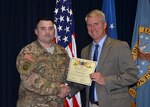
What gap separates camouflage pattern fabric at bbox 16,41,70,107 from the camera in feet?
9.13

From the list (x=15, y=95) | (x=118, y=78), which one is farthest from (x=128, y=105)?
(x=15, y=95)

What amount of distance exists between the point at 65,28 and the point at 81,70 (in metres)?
1.56

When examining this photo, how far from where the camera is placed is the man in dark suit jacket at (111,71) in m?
2.72

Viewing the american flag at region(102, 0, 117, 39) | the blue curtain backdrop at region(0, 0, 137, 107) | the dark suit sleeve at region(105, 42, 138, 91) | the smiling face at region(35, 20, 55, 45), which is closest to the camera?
the dark suit sleeve at region(105, 42, 138, 91)

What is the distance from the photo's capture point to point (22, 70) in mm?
2777

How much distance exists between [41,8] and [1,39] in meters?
0.91

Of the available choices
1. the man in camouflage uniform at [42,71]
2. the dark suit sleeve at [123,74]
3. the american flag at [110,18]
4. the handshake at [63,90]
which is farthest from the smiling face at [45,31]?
the american flag at [110,18]

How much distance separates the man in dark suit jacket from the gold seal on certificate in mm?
71

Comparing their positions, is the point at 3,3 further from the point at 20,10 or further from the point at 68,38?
the point at 68,38

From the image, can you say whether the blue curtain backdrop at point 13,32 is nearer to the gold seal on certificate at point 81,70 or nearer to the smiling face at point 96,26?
the gold seal on certificate at point 81,70

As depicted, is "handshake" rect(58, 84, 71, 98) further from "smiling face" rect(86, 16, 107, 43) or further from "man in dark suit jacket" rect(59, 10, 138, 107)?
"smiling face" rect(86, 16, 107, 43)

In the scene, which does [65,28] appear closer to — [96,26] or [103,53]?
[96,26]

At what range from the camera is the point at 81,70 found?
115 inches

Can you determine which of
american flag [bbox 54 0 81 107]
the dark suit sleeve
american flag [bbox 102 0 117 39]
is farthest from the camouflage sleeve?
american flag [bbox 102 0 117 39]
